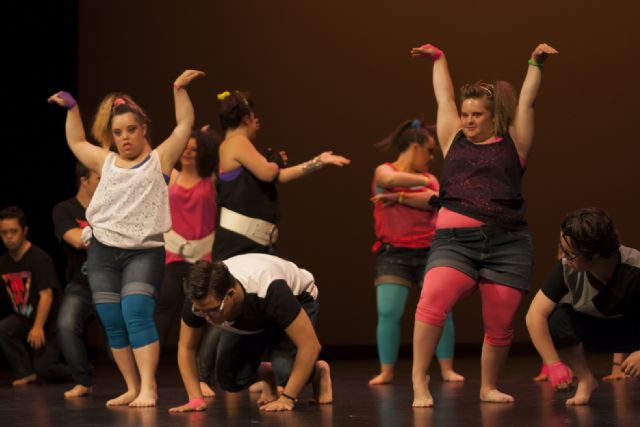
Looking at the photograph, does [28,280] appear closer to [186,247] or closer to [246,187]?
[186,247]

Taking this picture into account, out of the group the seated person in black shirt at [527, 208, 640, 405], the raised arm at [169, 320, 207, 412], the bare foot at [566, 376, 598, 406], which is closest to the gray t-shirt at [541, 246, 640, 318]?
the seated person in black shirt at [527, 208, 640, 405]

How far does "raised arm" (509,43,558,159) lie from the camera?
3.76 metres

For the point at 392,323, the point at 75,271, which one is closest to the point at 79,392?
the point at 75,271

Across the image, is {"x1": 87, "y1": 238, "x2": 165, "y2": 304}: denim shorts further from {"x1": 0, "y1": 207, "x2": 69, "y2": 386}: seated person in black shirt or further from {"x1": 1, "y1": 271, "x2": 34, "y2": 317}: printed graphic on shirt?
{"x1": 1, "y1": 271, "x2": 34, "y2": 317}: printed graphic on shirt

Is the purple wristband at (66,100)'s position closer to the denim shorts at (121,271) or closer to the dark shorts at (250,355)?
the denim shorts at (121,271)

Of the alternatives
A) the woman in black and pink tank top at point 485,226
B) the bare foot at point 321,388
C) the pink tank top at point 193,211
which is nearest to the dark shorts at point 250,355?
the bare foot at point 321,388

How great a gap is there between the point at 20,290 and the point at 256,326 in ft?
7.61

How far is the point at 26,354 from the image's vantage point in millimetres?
5520

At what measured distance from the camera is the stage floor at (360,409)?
132 inches

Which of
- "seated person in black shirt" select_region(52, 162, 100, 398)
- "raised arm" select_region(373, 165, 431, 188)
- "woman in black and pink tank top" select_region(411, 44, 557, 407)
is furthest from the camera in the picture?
"raised arm" select_region(373, 165, 431, 188)

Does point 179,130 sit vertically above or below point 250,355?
above

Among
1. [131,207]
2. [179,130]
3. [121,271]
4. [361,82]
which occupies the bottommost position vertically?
[121,271]

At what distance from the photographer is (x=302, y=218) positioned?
7180 millimetres

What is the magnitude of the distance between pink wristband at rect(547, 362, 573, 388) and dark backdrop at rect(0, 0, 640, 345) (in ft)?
11.7
